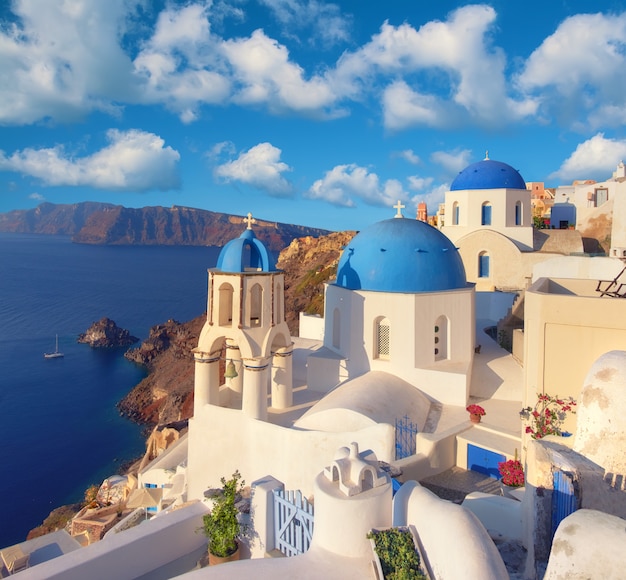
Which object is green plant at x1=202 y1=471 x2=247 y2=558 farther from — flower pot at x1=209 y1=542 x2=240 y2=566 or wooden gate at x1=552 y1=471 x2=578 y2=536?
wooden gate at x1=552 y1=471 x2=578 y2=536

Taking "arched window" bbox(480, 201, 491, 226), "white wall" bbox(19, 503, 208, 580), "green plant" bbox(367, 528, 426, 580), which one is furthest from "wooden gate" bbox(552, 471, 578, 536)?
"arched window" bbox(480, 201, 491, 226)

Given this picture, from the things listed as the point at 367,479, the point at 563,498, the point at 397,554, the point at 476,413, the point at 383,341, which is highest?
the point at 383,341

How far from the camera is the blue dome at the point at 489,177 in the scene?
77.7ft

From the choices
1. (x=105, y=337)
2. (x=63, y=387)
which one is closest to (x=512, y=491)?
(x=63, y=387)

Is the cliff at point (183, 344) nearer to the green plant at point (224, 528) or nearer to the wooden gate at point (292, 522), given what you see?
the green plant at point (224, 528)

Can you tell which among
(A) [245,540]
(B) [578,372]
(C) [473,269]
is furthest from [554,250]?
(A) [245,540]

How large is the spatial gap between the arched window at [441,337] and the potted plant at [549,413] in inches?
170

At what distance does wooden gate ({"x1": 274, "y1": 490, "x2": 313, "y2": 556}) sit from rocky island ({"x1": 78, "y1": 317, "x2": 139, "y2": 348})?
51304 millimetres

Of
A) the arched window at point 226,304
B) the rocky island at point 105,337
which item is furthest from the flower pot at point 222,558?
the rocky island at point 105,337

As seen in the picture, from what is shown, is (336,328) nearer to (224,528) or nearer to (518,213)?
(224,528)

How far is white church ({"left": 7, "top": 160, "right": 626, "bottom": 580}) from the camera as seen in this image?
773cm

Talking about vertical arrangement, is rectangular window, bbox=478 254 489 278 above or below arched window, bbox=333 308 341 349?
above

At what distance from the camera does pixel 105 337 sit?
5484 cm

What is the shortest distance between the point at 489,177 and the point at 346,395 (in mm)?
15806
